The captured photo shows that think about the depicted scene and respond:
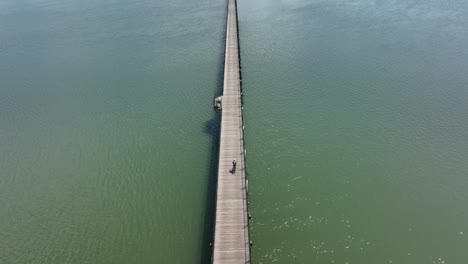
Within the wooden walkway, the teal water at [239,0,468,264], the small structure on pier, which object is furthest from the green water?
the wooden walkway

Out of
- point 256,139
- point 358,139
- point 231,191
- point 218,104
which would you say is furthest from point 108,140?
point 358,139

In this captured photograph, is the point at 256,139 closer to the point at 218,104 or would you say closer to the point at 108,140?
the point at 218,104

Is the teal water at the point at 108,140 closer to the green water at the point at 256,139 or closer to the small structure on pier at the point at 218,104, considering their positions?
the green water at the point at 256,139

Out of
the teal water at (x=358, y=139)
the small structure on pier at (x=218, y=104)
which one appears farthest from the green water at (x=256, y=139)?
the small structure on pier at (x=218, y=104)

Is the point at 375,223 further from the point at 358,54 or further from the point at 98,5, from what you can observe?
the point at 98,5

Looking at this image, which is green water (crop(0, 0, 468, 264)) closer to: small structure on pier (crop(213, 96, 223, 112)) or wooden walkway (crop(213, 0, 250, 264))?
small structure on pier (crop(213, 96, 223, 112))
